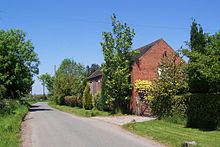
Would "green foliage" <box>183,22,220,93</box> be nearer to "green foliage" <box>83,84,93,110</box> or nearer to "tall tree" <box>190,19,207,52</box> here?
"tall tree" <box>190,19,207,52</box>

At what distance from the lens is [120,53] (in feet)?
121

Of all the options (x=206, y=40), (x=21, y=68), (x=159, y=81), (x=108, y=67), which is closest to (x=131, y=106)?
(x=108, y=67)

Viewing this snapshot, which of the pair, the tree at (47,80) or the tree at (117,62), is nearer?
the tree at (117,62)

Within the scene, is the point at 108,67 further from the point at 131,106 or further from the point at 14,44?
the point at 14,44

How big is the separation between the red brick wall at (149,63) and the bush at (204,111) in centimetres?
1463

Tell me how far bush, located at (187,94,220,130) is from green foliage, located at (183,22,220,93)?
66 cm

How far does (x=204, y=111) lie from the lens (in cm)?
2038

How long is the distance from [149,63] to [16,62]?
21635mm

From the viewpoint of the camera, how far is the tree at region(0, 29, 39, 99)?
50000 millimetres

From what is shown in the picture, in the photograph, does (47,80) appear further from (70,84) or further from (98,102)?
(98,102)

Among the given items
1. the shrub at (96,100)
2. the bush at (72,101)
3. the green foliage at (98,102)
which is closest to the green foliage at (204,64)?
the green foliage at (98,102)

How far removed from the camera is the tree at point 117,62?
119 feet

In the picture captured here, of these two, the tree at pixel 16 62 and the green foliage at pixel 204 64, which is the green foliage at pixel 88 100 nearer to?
the tree at pixel 16 62

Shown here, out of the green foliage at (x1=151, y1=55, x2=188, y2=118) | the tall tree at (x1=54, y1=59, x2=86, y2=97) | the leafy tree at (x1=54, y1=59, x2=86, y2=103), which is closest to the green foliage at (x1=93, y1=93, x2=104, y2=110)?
the leafy tree at (x1=54, y1=59, x2=86, y2=103)
